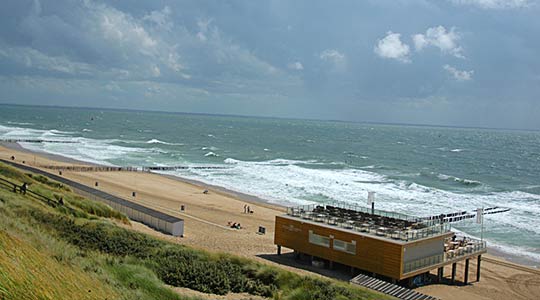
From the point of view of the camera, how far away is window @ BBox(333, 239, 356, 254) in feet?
80.7

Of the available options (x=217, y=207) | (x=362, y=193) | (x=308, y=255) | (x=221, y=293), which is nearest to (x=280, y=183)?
(x=362, y=193)

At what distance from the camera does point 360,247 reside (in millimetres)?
24281

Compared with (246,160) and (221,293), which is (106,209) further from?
(246,160)

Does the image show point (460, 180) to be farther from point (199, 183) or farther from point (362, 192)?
point (199, 183)

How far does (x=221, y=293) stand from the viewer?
14211 millimetres

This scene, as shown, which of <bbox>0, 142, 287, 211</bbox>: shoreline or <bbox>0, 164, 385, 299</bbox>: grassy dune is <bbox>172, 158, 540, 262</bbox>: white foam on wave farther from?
<bbox>0, 164, 385, 299</bbox>: grassy dune

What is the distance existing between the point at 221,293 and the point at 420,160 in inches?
3711

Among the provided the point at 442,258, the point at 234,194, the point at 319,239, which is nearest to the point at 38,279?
the point at 319,239

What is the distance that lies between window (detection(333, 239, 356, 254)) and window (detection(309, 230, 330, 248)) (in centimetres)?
48

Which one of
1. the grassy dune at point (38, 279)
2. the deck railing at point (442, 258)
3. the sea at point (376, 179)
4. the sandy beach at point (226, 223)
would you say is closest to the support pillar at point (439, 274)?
the sandy beach at point (226, 223)

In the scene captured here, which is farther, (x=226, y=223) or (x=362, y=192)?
(x=362, y=192)

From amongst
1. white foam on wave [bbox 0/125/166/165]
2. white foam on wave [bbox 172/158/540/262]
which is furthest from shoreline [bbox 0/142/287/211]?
white foam on wave [bbox 0/125/166/165]

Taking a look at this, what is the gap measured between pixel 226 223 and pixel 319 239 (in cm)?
1325

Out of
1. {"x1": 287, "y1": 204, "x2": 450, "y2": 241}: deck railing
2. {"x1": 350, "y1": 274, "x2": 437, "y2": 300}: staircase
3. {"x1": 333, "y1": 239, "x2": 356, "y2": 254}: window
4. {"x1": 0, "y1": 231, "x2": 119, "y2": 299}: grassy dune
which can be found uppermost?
{"x1": 0, "y1": 231, "x2": 119, "y2": 299}: grassy dune
